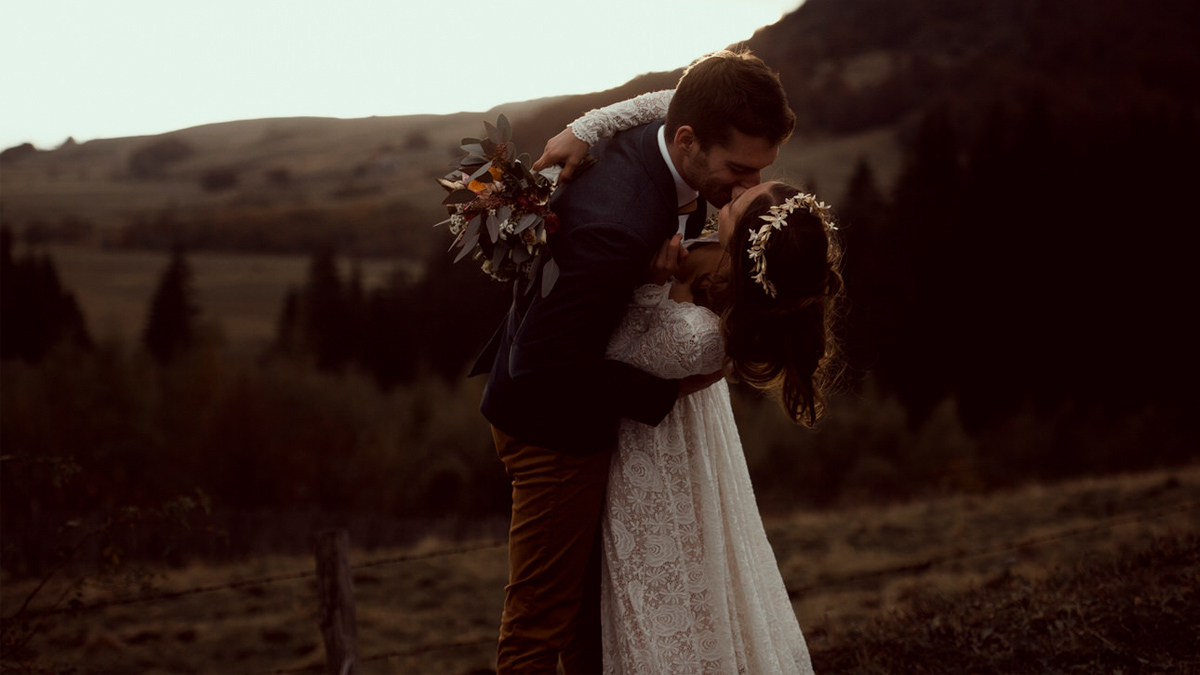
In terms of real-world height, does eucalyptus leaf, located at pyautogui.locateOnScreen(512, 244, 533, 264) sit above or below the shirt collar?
below

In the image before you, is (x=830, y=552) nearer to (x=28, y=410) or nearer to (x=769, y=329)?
(x=769, y=329)

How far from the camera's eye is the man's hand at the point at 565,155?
256 centimetres

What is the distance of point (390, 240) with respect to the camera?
1305 inches

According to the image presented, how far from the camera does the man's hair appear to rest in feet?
8.06

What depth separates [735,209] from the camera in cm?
254

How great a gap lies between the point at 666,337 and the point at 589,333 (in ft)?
0.80

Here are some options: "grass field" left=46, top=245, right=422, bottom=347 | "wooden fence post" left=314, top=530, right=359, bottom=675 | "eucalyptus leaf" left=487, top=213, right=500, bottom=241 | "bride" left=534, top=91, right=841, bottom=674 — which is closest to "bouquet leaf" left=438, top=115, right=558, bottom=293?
Result: "eucalyptus leaf" left=487, top=213, right=500, bottom=241

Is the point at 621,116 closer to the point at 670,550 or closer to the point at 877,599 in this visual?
the point at 670,550

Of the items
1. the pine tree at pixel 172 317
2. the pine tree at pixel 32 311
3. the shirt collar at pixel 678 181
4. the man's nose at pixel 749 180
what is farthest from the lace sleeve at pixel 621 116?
the pine tree at pixel 172 317

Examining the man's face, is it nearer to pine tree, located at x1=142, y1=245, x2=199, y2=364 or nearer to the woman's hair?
the woman's hair

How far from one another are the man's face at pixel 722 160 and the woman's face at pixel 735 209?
37mm

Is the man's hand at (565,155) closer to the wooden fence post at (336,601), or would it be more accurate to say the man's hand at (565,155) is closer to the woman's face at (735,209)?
the woman's face at (735,209)

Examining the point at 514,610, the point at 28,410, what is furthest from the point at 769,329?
the point at 28,410

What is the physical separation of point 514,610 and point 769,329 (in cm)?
106
